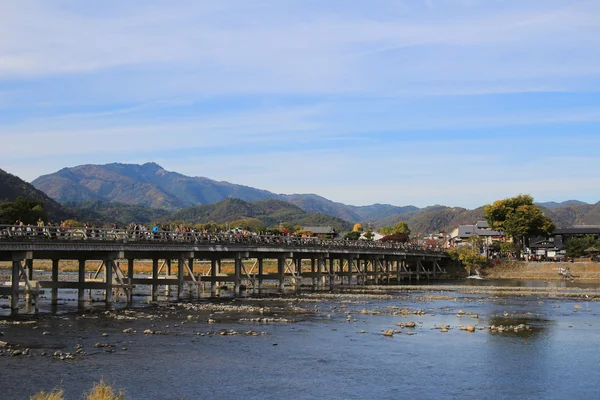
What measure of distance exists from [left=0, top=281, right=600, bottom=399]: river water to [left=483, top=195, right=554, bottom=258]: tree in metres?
83.2

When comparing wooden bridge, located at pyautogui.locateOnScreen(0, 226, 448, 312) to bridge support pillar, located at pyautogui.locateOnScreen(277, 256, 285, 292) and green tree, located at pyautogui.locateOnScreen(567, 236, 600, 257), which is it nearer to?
bridge support pillar, located at pyautogui.locateOnScreen(277, 256, 285, 292)

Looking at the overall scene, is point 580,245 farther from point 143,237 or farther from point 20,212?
point 20,212

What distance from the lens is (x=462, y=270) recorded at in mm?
117312

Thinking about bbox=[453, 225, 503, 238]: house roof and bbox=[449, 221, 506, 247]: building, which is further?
bbox=[453, 225, 503, 238]: house roof

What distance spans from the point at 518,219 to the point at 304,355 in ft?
347

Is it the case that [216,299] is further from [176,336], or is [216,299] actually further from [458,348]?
[458,348]

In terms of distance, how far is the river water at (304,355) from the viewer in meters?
26.0

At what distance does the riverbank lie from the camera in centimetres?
10494

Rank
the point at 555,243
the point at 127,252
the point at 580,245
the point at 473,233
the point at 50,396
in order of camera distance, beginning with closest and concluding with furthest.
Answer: the point at 50,396 < the point at 127,252 < the point at 580,245 < the point at 555,243 < the point at 473,233

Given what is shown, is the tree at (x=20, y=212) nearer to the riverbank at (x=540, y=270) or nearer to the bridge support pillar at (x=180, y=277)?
the bridge support pillar at (x=180, y=277)

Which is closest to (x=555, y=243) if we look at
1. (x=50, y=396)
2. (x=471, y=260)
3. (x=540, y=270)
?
(x=540, y=270)

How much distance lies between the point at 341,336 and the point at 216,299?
24.4 meters

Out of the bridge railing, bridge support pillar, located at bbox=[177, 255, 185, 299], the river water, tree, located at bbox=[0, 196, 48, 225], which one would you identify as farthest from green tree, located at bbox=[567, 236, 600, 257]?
tree, located at bbox=[0, 196, 48, 225]

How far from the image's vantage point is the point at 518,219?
130 metres
